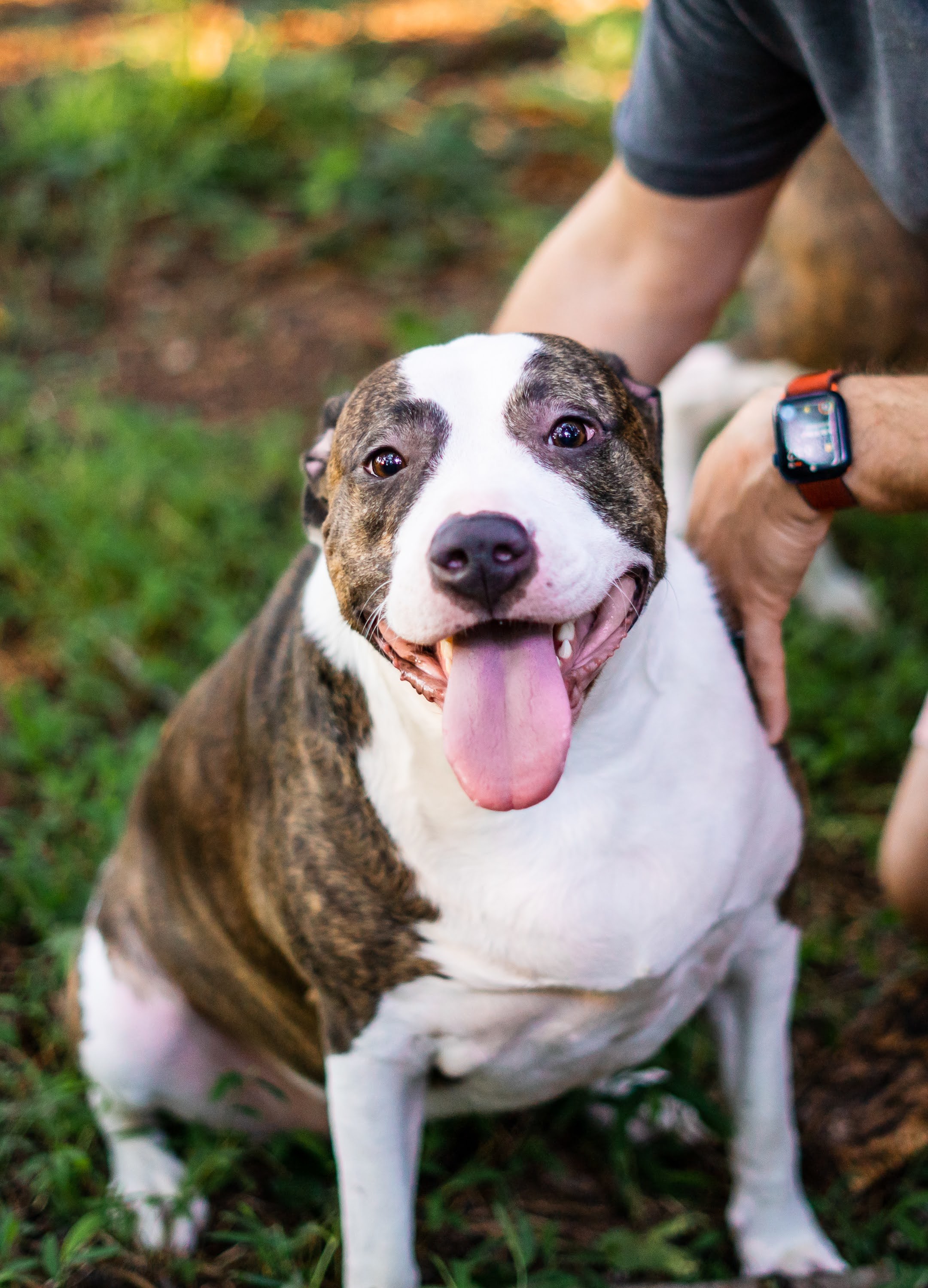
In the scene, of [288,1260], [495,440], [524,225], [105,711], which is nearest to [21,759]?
[105,711]

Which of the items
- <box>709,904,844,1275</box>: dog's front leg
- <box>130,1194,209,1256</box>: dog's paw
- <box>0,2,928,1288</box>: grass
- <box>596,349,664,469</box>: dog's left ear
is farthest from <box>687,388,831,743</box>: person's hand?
<box>130,1194,209,1256</box>: dog's paw

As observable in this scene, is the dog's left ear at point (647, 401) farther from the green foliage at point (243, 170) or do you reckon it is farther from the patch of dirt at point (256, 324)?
the green foliage at point (243, 170)

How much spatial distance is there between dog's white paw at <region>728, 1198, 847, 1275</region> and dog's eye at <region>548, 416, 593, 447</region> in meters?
1.41

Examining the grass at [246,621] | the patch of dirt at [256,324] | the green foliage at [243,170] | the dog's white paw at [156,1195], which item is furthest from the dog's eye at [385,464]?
the green foliage at [243,170]

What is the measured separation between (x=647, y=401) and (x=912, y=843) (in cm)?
115

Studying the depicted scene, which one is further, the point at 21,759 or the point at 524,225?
the point at 524,225

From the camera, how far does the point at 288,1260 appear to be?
86.3 inches

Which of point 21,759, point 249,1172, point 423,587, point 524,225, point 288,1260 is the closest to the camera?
point 423,587

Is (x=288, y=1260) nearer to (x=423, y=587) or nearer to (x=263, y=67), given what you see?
(x=423, y=587)

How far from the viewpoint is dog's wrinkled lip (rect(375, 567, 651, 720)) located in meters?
1.69

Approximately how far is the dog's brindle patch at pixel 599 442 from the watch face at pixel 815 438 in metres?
0.30

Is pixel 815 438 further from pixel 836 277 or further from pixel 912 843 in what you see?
pixel 836 277

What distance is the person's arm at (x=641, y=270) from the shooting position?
2613 millimetres

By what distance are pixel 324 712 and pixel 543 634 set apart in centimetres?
44
